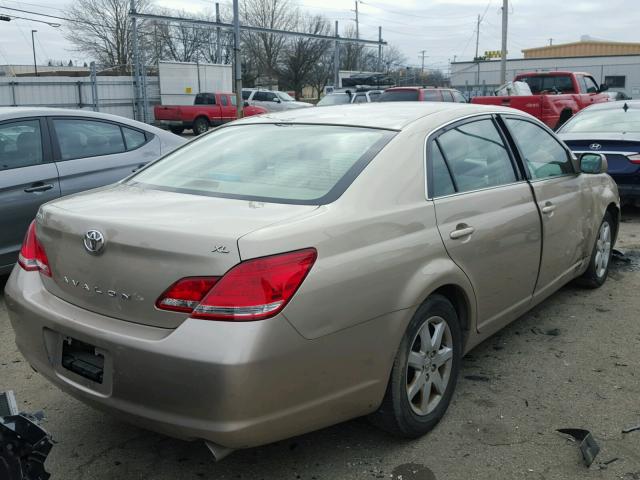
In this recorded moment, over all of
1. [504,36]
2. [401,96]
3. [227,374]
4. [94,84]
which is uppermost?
[504,36]

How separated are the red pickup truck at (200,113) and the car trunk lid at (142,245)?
23.5 metres

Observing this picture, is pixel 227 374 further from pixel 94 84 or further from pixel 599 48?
pixel 599 48

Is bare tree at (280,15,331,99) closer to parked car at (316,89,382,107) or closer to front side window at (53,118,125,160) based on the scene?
parked car at (316,89,382,107)

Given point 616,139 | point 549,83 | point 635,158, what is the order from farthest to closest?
point 549,83 → point 616,139 → point 635,158

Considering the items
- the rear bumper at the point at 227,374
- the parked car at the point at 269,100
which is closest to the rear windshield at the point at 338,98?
the parked car at the point at 269,100

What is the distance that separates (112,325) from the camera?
2.38 m

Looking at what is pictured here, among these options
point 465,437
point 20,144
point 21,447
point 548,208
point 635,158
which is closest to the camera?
point 21,447

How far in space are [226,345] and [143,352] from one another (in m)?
0.34

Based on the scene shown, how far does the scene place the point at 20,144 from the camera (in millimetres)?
5004

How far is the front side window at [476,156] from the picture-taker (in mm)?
3258

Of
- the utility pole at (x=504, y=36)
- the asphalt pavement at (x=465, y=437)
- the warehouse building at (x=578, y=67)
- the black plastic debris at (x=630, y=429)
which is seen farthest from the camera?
the warehouse building at (x=578, y=67)

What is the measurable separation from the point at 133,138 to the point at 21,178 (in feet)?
4.29

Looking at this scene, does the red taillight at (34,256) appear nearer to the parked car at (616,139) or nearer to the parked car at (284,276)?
the parked car at (284,276)

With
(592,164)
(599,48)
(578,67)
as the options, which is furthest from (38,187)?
(599,48)
